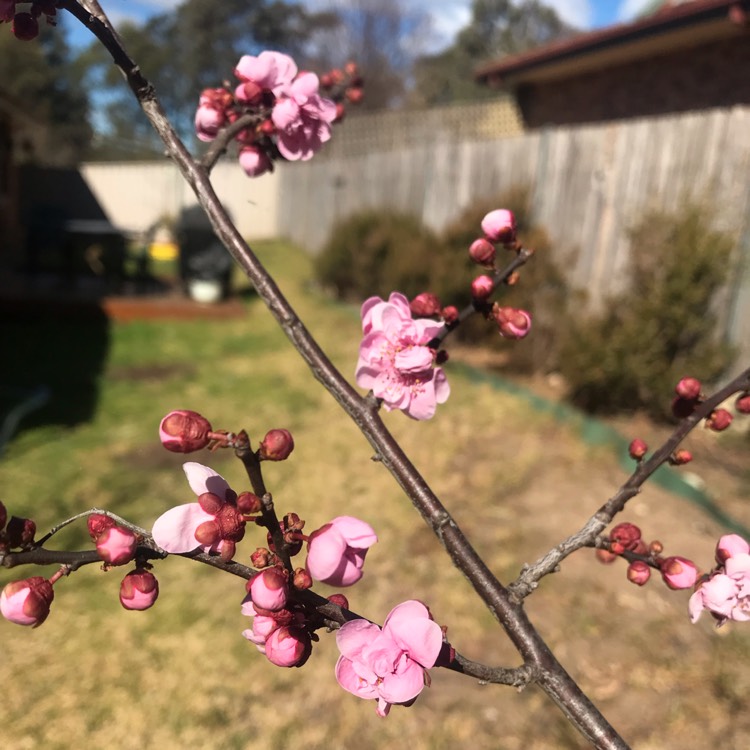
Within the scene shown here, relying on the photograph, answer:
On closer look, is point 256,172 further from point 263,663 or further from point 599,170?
point 599,170

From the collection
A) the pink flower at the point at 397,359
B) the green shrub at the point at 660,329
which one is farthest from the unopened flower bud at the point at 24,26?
the green shrub at the point at 660,329

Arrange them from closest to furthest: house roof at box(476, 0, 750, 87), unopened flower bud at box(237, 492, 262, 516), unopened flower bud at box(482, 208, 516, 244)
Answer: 1. unopened flower bud at box(237, 492, 262, 516)
2. unopened flower bud at box(482, 208, 516, 244)
3. house roof at box(476, 0, 750, 87)

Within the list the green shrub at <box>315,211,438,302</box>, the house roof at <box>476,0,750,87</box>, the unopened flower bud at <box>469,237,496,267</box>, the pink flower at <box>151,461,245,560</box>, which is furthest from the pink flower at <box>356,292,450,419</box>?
the house roof at <box>476,0,750,87</box>

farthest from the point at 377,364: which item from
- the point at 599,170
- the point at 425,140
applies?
the point at 425,140

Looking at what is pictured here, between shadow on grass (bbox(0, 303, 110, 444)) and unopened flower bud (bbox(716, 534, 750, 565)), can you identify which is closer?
unopened flower bud (bbox(716, 534, 750, 565))

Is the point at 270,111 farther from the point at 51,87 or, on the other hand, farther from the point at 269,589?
the point at 51,87

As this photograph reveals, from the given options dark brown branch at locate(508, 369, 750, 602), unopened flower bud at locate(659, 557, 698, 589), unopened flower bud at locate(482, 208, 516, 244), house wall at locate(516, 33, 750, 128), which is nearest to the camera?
dark brown branch at locate(508, 369, 750, 602)

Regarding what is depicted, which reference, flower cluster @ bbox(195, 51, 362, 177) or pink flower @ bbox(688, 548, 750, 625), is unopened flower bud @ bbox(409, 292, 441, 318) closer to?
flower cluster @ bbox(195, 51, 362, 177)
